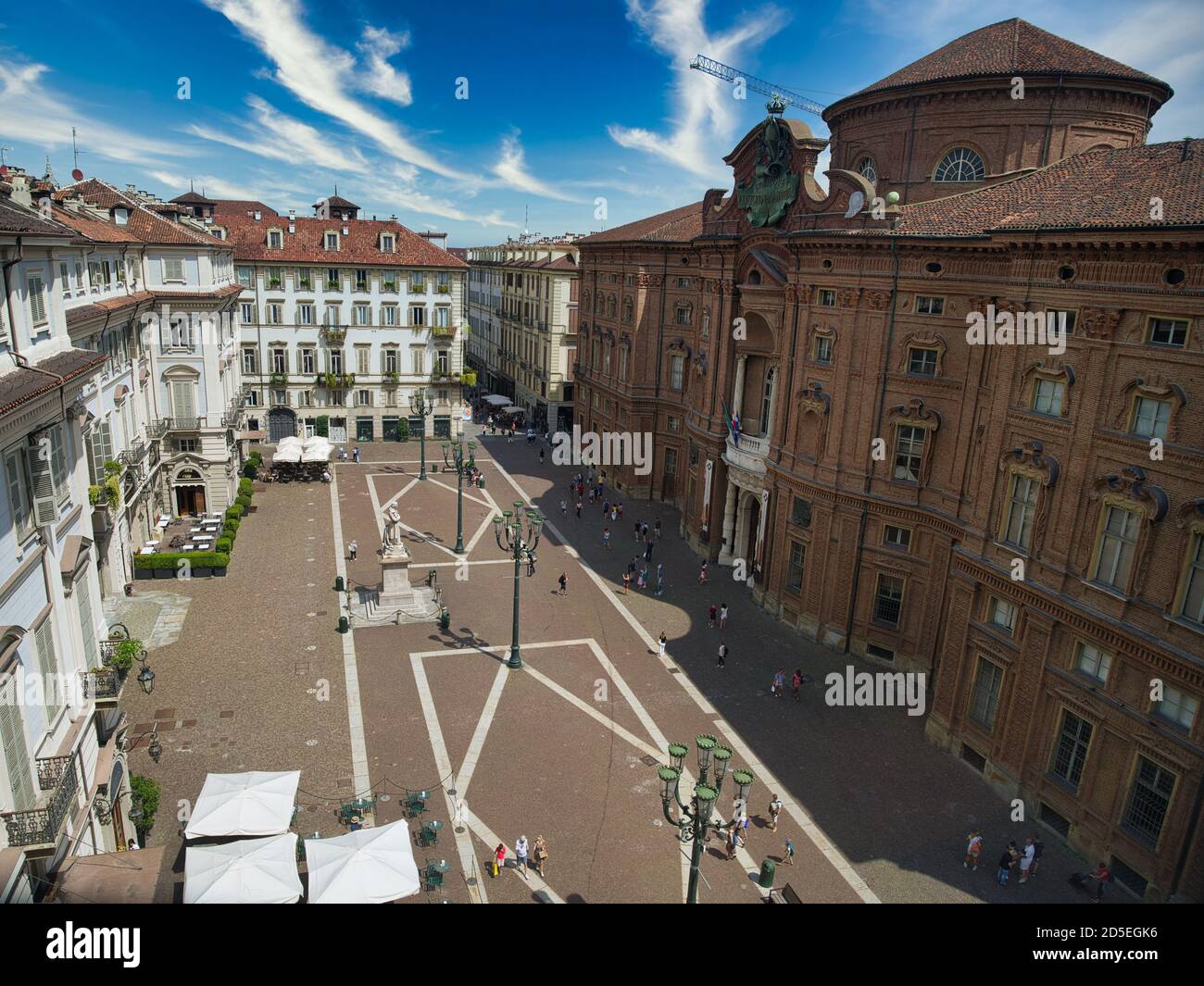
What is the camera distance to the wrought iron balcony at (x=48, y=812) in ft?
44.5

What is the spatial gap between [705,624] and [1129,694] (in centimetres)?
1889

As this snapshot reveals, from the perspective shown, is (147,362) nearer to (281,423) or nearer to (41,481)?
(281,423)

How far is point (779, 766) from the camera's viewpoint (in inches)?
1059

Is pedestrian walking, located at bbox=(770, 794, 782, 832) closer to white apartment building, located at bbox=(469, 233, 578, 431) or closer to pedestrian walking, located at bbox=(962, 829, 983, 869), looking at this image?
pedestrian walking, located at bbox=(962, 829, 983, 869)

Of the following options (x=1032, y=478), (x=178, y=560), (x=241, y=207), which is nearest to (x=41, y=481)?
(x=1032, y=478)

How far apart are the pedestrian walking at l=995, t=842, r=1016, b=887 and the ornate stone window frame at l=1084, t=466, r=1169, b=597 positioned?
780 cm

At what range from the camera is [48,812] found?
13906 millimetres

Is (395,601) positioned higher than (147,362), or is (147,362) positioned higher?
(147,362)

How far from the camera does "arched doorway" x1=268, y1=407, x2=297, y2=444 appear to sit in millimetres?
68188

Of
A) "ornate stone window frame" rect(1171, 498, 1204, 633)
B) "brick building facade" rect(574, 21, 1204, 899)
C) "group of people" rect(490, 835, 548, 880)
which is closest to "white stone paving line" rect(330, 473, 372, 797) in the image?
"group of people" rect(490, 835, 548, 880)

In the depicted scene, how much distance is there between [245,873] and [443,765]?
7964 millimetres

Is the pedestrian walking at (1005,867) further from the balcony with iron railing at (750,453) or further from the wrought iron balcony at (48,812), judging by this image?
the wrought iron balcony at (48,812)

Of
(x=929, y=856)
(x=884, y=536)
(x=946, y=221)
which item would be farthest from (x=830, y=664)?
(x=946, y=221)
